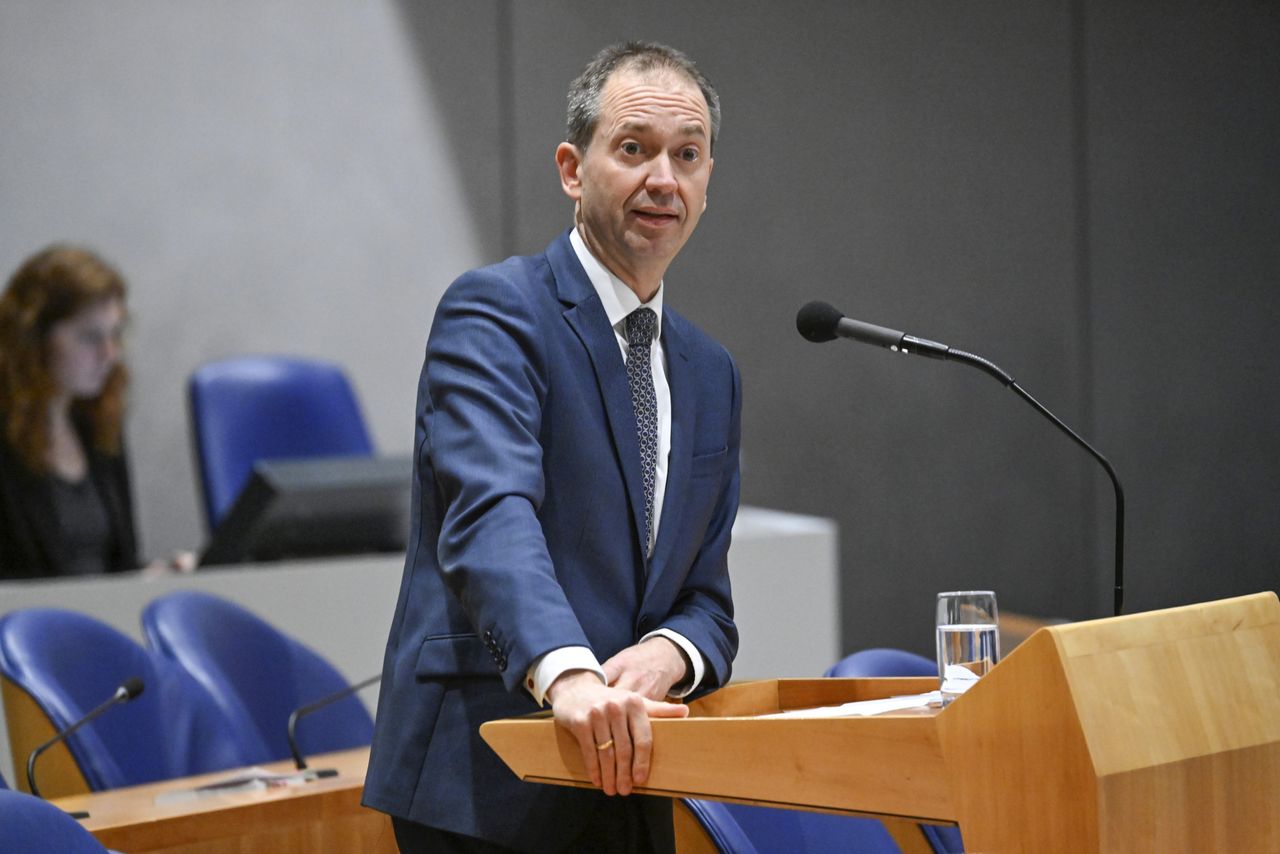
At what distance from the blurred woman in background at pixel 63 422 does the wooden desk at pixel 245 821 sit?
73.2 inches

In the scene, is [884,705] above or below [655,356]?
below

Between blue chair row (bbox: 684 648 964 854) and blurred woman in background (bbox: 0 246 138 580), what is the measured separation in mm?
2542

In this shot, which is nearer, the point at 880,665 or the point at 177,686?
the point at 880,665

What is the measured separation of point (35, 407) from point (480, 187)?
204cm

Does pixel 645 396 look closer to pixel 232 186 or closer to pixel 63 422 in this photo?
pixel 63 422

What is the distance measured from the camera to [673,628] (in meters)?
1.55

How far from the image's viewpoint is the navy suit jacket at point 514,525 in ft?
4.73

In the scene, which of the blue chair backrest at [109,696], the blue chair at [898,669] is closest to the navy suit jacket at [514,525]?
the blue chair at [898,669]

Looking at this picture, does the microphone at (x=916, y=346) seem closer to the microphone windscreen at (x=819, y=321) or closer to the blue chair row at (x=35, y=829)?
the microphone windscreen at (x=819, y=321)

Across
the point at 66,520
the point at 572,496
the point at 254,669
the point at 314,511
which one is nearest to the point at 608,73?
the point at 572,496

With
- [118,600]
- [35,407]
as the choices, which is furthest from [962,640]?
[35,407]

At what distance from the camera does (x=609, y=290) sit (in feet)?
5.37

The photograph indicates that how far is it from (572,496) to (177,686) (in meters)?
1.56

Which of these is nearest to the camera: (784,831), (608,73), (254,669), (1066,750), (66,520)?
(1066,750)
